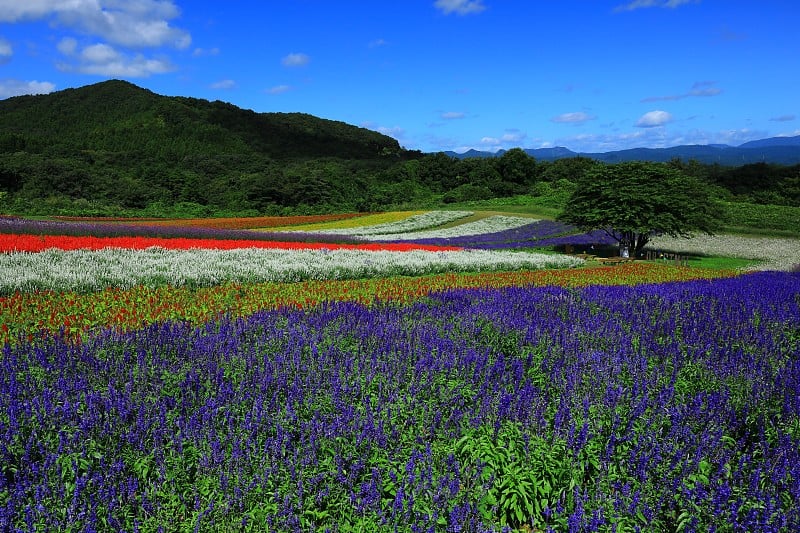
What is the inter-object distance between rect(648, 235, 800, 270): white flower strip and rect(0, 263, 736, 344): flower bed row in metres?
18.3

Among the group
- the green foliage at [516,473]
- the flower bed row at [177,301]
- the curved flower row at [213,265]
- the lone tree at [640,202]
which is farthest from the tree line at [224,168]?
the green foliage at [516,473]

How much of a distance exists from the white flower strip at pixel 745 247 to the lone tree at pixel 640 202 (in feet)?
11.4

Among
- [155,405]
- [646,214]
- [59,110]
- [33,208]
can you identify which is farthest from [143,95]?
[155,405]

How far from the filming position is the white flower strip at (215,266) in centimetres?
1162

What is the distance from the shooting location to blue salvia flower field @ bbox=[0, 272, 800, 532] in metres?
3.17

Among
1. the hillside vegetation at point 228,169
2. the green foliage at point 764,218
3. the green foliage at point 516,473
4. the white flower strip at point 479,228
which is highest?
the hillside vegetation at point 228,169

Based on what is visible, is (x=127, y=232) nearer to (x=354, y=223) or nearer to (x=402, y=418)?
(x=354, y=223)

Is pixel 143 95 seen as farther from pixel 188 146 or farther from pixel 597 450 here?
pixel 597 450

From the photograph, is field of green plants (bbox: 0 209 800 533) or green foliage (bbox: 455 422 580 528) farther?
green foliage (bbox: 455 422 580 528)

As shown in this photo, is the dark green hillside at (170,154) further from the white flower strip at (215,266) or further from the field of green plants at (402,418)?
the field of green plants at (402,418)

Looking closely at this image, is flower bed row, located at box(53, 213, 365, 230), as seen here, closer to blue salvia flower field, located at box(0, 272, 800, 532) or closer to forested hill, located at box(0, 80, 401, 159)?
blue salvia flower field, located at box(0, 272, 800, 532)

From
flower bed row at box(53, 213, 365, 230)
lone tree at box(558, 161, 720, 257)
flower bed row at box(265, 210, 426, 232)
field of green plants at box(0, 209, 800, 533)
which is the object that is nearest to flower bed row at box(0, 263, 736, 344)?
field of green plants at box(0, 209, 800, 533)

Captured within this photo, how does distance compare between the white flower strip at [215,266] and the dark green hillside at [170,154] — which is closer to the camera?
the white flower strip at [215,266]

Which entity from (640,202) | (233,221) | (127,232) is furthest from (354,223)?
(640,202)
